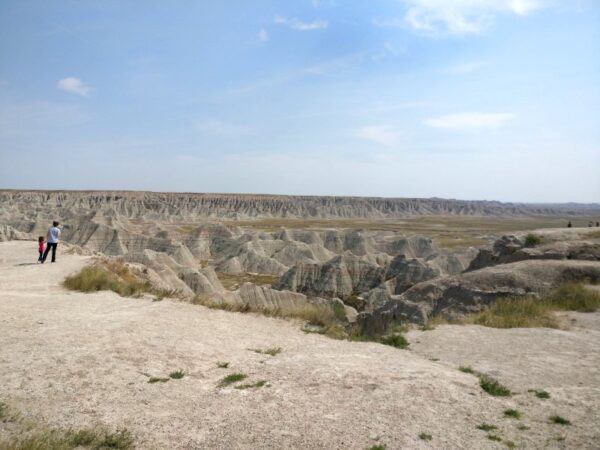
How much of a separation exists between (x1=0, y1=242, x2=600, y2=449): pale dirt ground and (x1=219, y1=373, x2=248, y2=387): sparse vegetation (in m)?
0.17

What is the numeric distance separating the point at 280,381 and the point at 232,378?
2.50ft

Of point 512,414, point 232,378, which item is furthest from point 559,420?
point 232,378

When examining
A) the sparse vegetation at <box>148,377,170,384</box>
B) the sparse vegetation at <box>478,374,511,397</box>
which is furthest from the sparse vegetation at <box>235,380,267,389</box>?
the sparse vegetation at <box>478,374,511,397</box>

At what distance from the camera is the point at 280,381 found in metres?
6.75

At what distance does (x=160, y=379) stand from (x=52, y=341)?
8.43ft

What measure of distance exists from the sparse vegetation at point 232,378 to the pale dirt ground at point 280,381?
0.55ft

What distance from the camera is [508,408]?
19.6ft

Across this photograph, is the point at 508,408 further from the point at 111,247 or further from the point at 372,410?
the point at 111,247

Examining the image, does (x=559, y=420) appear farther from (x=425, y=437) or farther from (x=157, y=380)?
(x=157, y=380)

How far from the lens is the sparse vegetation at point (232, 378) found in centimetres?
662

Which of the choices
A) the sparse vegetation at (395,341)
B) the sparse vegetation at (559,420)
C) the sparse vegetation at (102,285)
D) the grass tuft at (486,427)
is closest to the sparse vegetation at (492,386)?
the sparse vegetation at (559,420)

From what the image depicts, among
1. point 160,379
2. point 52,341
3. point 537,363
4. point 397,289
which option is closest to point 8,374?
point 52,341

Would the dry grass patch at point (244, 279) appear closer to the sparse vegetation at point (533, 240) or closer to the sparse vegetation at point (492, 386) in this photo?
the sparse vegetation at point (533, 240)

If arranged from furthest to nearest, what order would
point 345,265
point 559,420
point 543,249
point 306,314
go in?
point 345,265, point 543,249, point 306,314, point 559,420
